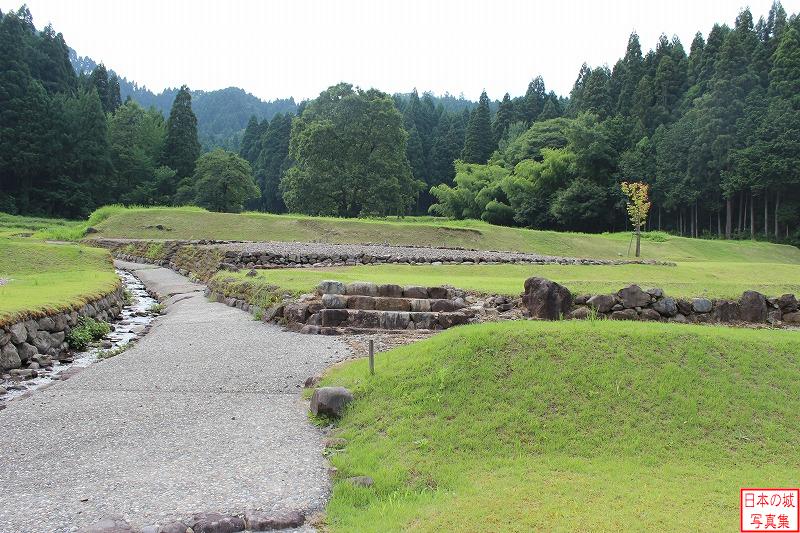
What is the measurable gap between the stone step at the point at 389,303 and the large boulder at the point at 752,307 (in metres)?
6.16

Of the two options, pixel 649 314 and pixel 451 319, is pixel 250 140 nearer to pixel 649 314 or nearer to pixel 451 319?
pixel 451 319

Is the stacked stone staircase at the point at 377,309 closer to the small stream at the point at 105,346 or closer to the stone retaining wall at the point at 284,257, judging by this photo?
the small stream at the point at 105,346

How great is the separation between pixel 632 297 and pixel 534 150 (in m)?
56.3

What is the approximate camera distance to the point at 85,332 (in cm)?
1390

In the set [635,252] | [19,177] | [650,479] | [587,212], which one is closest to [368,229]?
[635,252]

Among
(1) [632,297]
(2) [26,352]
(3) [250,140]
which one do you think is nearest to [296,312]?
(2) [26,352]

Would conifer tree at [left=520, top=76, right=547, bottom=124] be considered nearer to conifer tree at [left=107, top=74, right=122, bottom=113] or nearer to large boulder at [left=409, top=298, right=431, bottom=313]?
conifer tree at [left=107, top=74, right=122, bottom=113]

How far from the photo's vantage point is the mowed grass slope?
35656 millimetres

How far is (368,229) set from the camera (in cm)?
3766

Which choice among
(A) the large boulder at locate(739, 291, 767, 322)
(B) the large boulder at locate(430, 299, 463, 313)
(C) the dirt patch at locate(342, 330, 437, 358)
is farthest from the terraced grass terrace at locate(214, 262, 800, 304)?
(C) the dirt patch at locate(342, 330, 437, 358)

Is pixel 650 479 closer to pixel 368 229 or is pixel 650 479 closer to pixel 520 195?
pixel 368 229

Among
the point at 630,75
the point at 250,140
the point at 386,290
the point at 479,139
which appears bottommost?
the point at 386,290

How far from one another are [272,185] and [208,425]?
76.6 metres

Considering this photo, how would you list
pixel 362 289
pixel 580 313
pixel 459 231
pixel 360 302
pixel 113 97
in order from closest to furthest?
pixel 580 313
pixel 360 302
pixel 362 289
pixel 459 231
pixel 113 97
